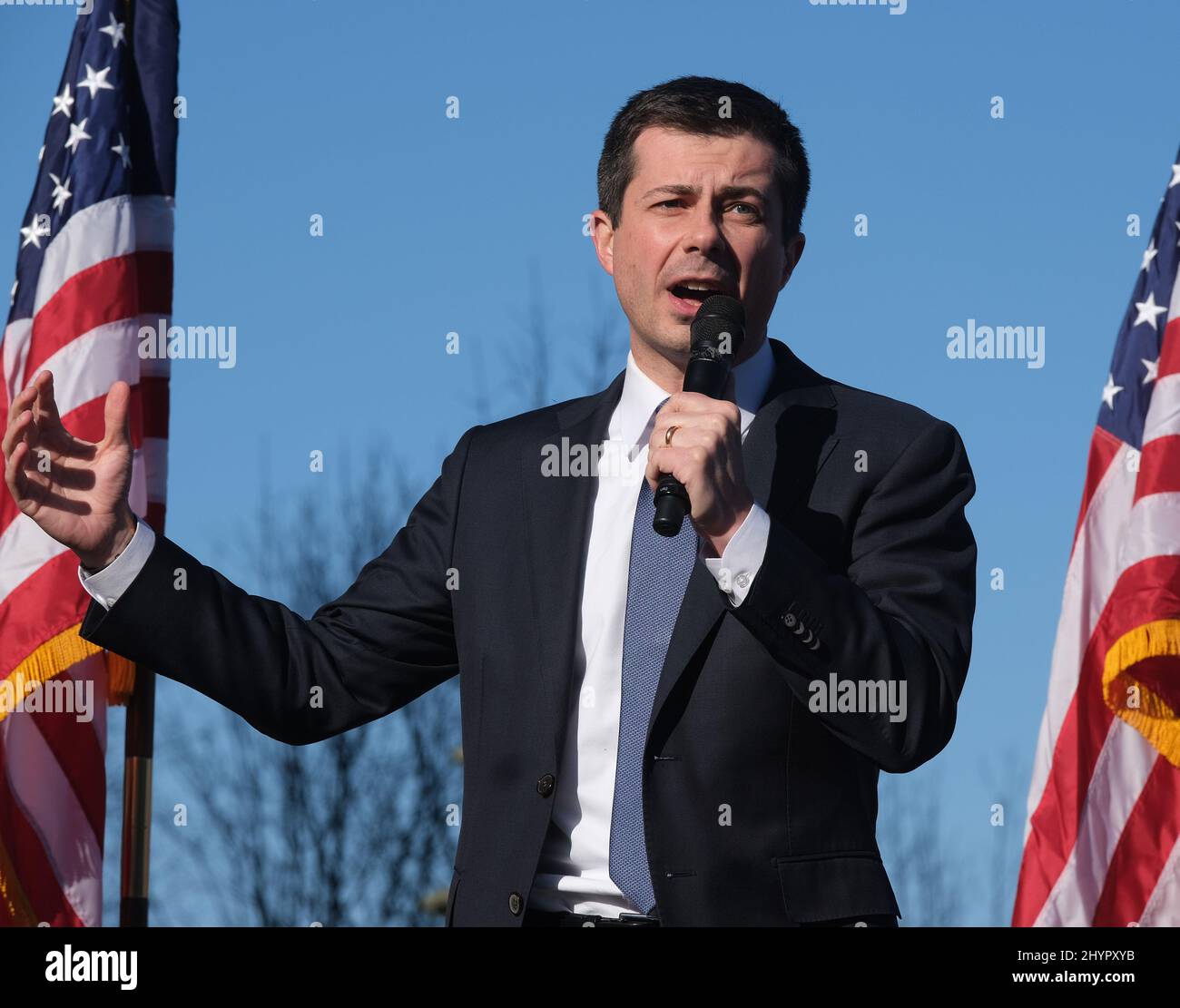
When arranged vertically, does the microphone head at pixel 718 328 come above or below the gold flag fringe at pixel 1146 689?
above

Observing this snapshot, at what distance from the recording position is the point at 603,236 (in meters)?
3.81

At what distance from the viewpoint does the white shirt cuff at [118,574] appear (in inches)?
130

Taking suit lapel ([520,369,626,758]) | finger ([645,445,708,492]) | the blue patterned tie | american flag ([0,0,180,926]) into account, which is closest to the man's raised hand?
suit lapel ([520,369,626,758])

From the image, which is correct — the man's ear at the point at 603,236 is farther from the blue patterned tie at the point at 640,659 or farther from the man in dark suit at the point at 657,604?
the blue patterned tie at the point at 640,659

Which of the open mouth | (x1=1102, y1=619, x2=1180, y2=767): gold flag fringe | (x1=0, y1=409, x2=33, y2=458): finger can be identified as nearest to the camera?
(x1=0, y1=409, x2=33, y2=458): finger

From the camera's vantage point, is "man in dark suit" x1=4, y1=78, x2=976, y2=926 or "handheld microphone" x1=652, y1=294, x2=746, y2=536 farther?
"man in dark suit" x1=4, y1=78, x2=976, y2=926

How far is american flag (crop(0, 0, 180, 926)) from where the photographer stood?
6258mm

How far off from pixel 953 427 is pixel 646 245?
2.39 feet

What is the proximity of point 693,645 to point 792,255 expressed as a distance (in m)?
1.05

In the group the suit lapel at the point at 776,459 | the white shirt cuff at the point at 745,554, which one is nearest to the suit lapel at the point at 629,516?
the suit lapel at the point at 776,459

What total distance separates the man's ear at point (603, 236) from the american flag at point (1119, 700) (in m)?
3.61

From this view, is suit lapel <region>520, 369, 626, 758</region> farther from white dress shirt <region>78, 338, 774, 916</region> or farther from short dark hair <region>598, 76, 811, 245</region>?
short dark hair <region>598, 76, 811, 245</region>

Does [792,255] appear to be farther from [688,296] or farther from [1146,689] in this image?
[1146,689]

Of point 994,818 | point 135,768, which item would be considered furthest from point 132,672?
point 994,818
